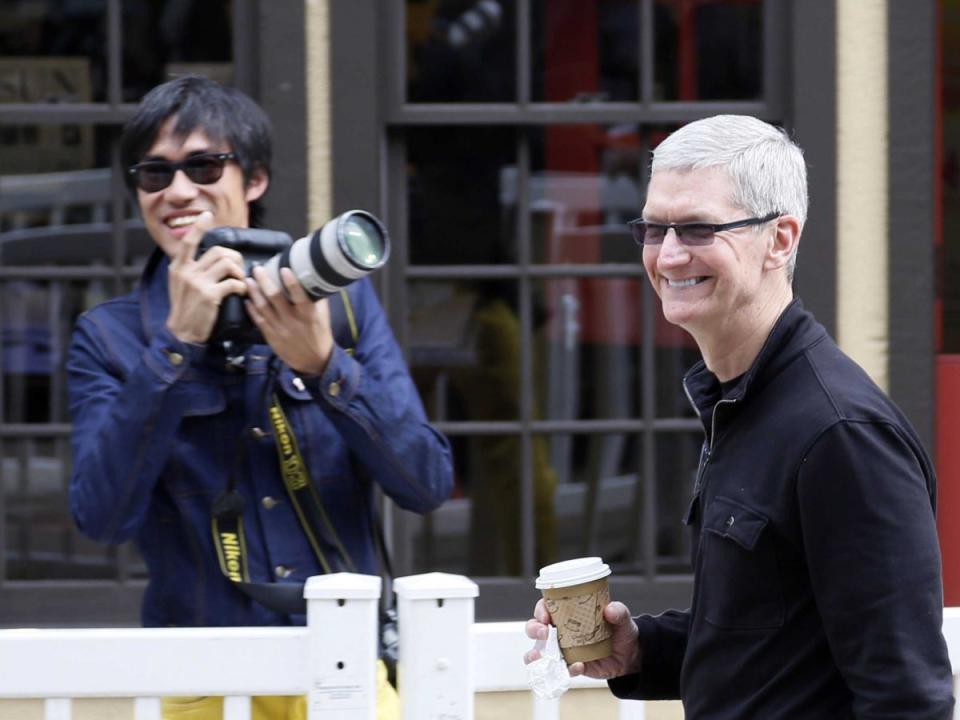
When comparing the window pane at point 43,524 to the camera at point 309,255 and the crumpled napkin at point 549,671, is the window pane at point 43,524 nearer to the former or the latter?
the camera at point 309,255

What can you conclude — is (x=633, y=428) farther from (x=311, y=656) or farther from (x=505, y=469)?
(x=311, y=656)

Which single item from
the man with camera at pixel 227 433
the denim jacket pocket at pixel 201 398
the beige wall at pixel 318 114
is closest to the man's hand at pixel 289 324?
the man with camera at pixel 227 433

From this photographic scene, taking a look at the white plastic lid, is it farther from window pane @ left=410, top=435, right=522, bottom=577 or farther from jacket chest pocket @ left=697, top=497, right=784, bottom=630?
window pane @ left=410, top=435, right=522, bottom=577

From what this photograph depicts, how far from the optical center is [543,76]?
14.8 ft

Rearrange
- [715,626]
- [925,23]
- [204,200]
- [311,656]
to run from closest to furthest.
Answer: [715,626] → [311,656] → [204,200] → [925,23]

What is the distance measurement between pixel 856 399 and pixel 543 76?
2975 mm

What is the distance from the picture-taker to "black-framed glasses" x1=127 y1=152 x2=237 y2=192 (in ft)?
Result: 8.56

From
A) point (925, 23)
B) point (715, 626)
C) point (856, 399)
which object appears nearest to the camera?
point (856, 399)

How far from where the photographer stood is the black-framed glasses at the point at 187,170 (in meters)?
2.61

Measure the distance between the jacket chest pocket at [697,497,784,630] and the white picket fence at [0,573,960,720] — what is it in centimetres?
64

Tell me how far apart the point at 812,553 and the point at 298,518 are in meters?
1.06

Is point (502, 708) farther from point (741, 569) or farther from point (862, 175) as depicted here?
point (862, 175)

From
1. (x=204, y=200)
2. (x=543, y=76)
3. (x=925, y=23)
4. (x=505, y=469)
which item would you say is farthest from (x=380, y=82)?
(x=204, y=200)

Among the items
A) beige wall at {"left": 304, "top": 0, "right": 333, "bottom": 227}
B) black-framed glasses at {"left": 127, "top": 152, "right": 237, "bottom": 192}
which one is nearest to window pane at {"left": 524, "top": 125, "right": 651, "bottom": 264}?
beige wall at {"left": 304, "top": 0, "right": 333, "bottom": 227}
